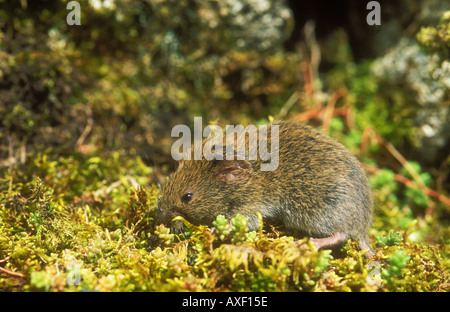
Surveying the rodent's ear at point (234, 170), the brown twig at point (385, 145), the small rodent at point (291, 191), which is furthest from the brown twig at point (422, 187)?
the rodent's ear at point (234, 170)

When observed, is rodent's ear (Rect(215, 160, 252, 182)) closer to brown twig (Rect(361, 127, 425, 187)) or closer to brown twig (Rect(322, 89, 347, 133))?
brown twig (Rect(322, 89, 347, 133))

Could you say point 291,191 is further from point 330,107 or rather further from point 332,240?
point 330,107

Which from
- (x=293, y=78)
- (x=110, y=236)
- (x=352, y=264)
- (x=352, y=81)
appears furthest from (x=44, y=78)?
(x=352, y=81)

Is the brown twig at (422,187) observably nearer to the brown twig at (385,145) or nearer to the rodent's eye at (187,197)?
the brown twig at (385,145)

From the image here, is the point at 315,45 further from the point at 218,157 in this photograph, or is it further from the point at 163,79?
the point at 218,157

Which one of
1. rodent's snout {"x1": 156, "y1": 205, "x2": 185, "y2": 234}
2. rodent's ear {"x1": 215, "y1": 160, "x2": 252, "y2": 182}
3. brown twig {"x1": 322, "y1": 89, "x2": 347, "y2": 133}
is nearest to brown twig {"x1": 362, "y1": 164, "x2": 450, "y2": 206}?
brown twig {"x1": 322, "y1": 89, "x2": 347, "y2": 133}
